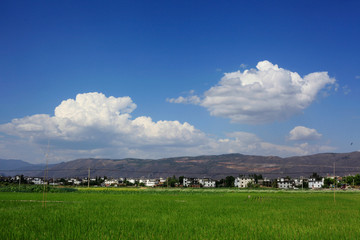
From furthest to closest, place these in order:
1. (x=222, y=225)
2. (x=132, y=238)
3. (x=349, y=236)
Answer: (x=222, y=225) < (x=349, y=236) < (x=132, y=238)

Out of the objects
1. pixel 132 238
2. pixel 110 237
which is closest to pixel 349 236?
pixel 132 238

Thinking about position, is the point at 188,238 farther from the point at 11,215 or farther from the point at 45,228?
the point at 11,215

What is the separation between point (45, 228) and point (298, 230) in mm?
7934

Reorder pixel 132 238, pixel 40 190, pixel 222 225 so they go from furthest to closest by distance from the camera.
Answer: pixel 40 190
pixel 222 225
pixel 132 238

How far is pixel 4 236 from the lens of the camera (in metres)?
8.64

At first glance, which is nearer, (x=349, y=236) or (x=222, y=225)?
(x=349, y=236)

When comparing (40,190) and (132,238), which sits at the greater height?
(132,238)

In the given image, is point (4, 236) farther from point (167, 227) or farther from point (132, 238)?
point (167, 227)

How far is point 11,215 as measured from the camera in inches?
507

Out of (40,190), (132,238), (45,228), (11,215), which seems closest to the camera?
(132,238)

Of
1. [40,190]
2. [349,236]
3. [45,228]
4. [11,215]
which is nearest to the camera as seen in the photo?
[349,236]

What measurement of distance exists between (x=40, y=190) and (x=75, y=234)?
32.6 metres

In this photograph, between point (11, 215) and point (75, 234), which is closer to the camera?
point (75, 234)

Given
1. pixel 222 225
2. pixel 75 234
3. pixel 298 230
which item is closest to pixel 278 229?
pixel 298 230
